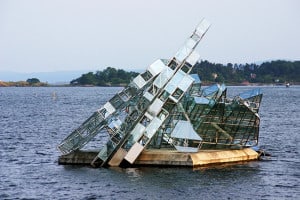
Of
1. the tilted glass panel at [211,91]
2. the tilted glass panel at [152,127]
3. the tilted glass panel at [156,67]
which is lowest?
the tilted glass panel at [152,127]

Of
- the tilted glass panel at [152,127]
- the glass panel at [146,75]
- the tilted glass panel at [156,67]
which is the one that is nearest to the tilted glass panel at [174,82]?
the tilted glass panel at [156,67]

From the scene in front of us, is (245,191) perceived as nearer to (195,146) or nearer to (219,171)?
(219,171)

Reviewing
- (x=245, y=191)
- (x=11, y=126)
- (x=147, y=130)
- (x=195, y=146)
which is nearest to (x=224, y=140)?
(x=195, y=146)

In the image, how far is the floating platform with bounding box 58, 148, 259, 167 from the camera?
71.6 m

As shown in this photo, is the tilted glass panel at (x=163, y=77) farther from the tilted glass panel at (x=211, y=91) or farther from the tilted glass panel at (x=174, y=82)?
the tilted glass panel at (x=211, y=91)

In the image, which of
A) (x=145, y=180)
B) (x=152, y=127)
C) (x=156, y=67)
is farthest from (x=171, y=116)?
(x=145, y=180)

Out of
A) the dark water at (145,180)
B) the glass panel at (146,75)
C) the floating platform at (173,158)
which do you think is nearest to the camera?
the dark water at (145,180)

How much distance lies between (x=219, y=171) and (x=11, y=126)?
7155 centimetres

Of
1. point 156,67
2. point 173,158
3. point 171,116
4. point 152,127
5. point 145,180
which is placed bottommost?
point 145,180

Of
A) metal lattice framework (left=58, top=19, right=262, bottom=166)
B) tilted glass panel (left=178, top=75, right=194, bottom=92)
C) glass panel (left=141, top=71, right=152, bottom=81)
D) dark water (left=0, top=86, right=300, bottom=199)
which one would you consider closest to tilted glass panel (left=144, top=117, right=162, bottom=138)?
metal lattice framework (left=58, top=19, right=262, bottom=166)

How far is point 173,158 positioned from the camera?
71688 mm

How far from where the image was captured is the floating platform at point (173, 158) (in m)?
71.6

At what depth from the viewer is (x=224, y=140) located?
3046 inches

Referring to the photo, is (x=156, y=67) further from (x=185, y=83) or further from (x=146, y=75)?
(x=185, y=83)
